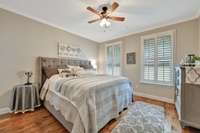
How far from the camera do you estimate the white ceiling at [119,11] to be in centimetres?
272

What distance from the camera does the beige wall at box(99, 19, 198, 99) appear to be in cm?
338

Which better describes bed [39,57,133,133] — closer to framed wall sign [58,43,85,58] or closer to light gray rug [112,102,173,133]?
light gray rug [112,102,173,133]

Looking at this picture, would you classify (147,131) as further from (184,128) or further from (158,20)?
(158,20)

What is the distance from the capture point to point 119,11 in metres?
3.12

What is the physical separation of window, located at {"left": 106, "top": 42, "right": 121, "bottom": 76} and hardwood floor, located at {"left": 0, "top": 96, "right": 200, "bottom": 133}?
9.80ft

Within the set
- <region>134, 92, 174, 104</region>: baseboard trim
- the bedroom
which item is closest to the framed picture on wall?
the bedroom

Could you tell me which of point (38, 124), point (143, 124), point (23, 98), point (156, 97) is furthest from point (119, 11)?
point (23, 98)

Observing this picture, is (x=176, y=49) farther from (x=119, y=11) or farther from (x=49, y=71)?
(x=49, y=71)

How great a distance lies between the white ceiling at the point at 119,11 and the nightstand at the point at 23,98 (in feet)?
7.11

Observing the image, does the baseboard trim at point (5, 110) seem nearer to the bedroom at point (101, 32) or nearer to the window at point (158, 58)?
the bedroom at point (101, 32)

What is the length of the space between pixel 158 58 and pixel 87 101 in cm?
334

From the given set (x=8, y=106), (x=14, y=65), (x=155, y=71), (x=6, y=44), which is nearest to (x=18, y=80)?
(x=14, y=65)

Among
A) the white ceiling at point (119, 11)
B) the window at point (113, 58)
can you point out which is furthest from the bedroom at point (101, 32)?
the window at point (113, 58)

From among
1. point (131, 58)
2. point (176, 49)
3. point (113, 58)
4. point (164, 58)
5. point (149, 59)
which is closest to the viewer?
point (176, 49)
